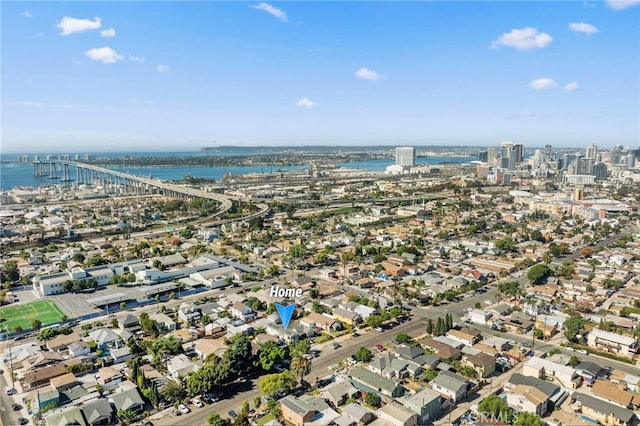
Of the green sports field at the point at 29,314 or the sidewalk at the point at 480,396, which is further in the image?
the green sports field at the point at 29,314

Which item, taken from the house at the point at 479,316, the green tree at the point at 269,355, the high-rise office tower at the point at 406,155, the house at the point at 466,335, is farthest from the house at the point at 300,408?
the high-rise office tower at the point at 406,155

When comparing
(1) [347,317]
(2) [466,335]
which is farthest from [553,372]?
(1) [347,317]

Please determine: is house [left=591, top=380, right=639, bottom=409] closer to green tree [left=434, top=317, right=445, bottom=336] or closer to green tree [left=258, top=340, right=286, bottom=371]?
green tree [left=434, top=317, right=445, bottom=336]

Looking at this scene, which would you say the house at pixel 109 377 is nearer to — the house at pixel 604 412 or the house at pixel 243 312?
the house at pixel 243 312

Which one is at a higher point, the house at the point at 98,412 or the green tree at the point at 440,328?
the green tree at the point at 440,328

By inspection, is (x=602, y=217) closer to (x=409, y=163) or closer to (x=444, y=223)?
(x=444, y=223)

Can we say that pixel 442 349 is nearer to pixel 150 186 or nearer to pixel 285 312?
pixel 285 312

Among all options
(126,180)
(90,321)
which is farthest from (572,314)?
(126,180)
